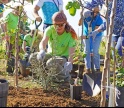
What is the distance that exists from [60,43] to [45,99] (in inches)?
48.9

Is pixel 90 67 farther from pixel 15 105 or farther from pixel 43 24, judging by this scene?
pixel 15 105

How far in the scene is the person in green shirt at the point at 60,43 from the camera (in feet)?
13.5

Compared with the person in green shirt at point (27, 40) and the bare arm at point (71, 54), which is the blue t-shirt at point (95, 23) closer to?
the bare arm at point (71, 54)

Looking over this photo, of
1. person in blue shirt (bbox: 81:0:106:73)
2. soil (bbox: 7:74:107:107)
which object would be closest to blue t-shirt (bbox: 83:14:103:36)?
person in blue shirt (bbox: 81:0:106:73)

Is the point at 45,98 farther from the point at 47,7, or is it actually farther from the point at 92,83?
the point at 47,7

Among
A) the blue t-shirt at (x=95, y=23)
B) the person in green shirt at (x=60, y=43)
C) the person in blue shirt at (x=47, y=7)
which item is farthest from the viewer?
the blue t-shirt at (x=95, y=23)

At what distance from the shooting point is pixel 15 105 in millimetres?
3156

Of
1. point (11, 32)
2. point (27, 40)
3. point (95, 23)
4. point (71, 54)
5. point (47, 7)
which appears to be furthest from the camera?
point (27, 40)

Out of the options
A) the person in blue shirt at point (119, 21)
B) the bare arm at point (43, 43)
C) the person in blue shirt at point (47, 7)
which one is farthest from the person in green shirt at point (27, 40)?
the bare arm at point (43, 43)

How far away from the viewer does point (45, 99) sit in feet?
11.3

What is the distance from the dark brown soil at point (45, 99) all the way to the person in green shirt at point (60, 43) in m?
0.33

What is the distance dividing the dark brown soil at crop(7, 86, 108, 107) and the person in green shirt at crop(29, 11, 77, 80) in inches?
13.2

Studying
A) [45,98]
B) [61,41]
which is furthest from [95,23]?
[45,98]

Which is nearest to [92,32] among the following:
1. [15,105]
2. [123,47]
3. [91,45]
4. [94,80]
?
[91,45]
